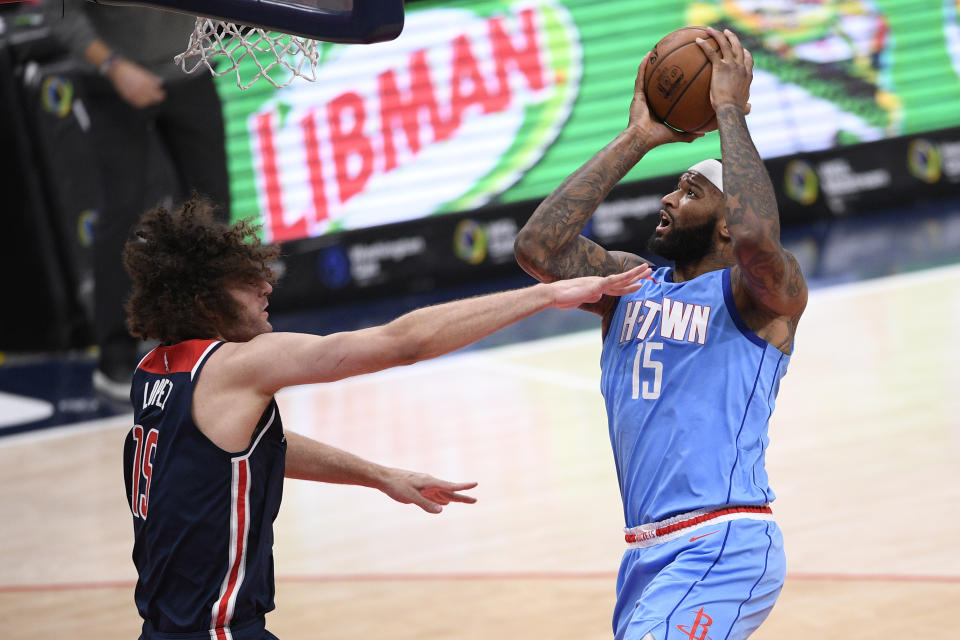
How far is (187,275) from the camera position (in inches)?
145

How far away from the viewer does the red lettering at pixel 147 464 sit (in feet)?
11.8

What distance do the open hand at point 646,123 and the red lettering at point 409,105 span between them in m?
8.21

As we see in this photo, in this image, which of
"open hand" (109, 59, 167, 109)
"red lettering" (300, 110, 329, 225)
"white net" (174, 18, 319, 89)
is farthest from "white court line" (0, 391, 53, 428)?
"white net" (174, 18, 319, 89)

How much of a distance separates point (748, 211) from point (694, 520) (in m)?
0.92

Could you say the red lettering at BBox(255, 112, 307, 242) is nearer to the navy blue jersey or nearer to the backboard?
the backboard

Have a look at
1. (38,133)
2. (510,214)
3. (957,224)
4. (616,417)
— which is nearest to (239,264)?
(616,417)

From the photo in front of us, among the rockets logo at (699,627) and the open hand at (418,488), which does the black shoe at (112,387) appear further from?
the rockets logo at (699,627)

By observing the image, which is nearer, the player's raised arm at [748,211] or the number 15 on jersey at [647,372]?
the player's raised arm at [748,211]

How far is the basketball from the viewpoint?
13.6 feet

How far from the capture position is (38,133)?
1125 centimetres

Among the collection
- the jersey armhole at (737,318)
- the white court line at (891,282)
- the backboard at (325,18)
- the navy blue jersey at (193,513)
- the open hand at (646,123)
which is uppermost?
the backboard at (325,18)

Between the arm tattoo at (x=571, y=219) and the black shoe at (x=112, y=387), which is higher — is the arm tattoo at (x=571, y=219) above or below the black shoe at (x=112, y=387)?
above

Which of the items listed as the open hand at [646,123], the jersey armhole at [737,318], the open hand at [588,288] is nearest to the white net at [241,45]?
the open hand at [646,123]

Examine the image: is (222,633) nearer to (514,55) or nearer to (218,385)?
(218,385)
